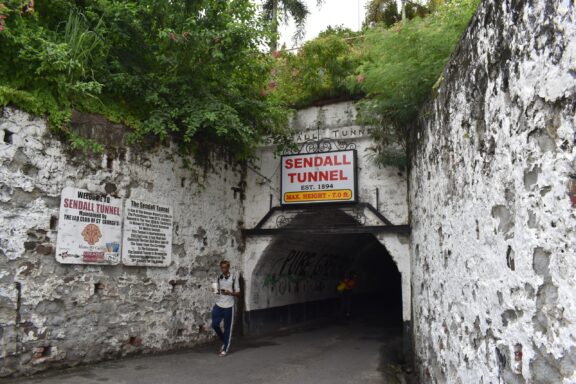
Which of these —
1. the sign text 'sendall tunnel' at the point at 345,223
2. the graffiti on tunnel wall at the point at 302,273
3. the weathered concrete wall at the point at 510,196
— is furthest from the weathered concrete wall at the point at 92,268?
the weathered concrete wall at the point at 510,196

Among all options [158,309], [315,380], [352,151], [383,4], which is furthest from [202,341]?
[383,4]

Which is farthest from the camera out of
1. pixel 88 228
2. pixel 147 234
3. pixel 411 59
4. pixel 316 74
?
pixel 316 74

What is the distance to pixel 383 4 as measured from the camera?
2102cm

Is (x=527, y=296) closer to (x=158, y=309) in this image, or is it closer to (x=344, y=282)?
(x=158, y=309)

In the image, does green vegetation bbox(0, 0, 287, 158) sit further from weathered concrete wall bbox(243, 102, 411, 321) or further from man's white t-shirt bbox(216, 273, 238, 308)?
man's white t-shirt bbox(216, 273, 238, 308)

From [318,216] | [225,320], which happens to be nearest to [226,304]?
[225,320]

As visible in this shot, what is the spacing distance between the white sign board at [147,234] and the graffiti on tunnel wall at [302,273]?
316cm

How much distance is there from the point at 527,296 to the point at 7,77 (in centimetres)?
637

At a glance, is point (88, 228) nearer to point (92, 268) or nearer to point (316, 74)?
point (92, 268)

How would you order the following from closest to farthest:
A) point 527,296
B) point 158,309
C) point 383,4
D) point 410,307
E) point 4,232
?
1. point 527,296
2. point 4,232
3. point 158,309
4. point 410,307
5. point 383,4

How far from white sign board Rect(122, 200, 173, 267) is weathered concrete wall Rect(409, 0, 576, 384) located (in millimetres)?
4748

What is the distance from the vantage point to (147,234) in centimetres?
798

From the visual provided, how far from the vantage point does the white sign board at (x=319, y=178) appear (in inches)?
383

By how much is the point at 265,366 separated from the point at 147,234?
281cm
